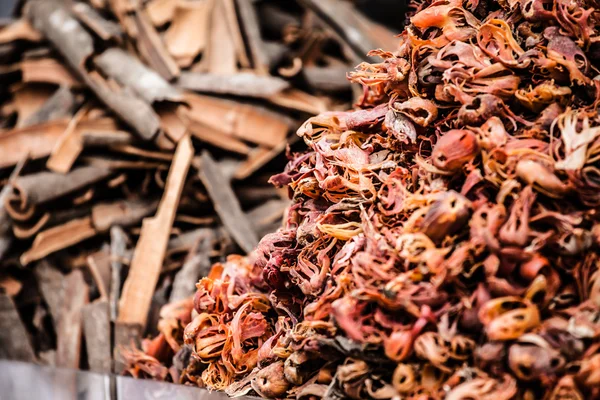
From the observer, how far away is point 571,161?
735mm

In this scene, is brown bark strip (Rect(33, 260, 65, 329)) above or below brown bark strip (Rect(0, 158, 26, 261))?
below

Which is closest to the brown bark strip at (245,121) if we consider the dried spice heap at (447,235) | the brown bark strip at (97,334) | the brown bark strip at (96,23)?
the brown bark strip at (96,23)

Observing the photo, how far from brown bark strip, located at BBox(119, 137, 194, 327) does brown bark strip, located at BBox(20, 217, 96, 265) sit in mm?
260

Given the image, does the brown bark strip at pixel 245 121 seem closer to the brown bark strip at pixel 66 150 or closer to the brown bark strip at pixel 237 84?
the brown bark strip at pixel 237 84

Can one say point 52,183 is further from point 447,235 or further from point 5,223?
point 447,235

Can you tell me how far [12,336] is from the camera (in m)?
1.82

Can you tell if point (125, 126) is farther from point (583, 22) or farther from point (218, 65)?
point (583, 22)

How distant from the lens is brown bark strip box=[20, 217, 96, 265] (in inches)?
74.8

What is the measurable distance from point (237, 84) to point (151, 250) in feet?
2.39

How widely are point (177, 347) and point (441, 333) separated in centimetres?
68

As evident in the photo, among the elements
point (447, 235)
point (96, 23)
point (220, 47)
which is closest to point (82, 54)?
point (96, 23)

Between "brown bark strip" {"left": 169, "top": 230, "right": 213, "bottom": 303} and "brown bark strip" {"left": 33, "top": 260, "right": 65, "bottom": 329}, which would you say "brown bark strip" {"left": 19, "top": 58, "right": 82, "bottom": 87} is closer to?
"brown bark strip" {"left": 33, "top": 260, "right": 65, "bottom": 329}

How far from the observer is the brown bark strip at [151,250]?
1629 mm

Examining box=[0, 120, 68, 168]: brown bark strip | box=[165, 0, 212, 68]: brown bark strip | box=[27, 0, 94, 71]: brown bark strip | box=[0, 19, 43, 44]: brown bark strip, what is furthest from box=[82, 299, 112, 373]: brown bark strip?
box=[0, 19, 43, 44]: brown bark strip
